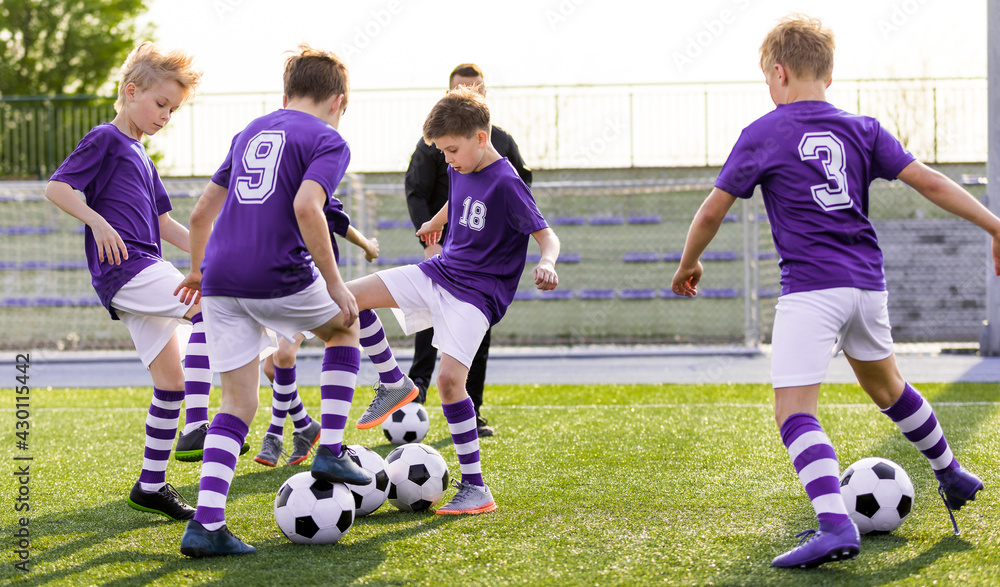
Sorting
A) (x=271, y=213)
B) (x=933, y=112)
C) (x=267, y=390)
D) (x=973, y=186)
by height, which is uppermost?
(x=933, y=112)

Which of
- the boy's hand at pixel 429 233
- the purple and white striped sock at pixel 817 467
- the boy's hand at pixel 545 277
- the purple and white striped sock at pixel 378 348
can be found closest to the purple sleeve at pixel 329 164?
the boy's hand at pixel 545 277

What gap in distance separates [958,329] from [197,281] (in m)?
12.8

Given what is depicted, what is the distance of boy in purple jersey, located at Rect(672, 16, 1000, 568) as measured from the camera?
257 cm

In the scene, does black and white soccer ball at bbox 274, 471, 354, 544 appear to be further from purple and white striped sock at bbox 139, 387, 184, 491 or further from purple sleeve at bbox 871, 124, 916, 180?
purple sleeve at bbox 871, 124, 916, 180

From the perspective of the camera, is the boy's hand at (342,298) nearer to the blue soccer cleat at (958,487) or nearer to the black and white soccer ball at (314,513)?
the black and white soccer ball at (314,513)

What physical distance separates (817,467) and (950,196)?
921 mm

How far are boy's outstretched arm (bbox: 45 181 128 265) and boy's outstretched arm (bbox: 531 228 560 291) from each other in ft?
5.05

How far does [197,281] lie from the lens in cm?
305

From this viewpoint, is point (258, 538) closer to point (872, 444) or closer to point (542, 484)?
point (542, 484)

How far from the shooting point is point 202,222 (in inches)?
117

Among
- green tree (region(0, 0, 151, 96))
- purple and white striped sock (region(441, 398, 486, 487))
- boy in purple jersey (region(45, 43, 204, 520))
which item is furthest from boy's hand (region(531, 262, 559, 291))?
green tree (region(0, 0, 151, 96))

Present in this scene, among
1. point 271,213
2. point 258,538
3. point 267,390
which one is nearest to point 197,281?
point 271,213

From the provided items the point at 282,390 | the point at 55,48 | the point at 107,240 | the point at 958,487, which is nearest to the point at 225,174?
the point at 107,240

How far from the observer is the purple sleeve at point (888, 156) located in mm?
2697
